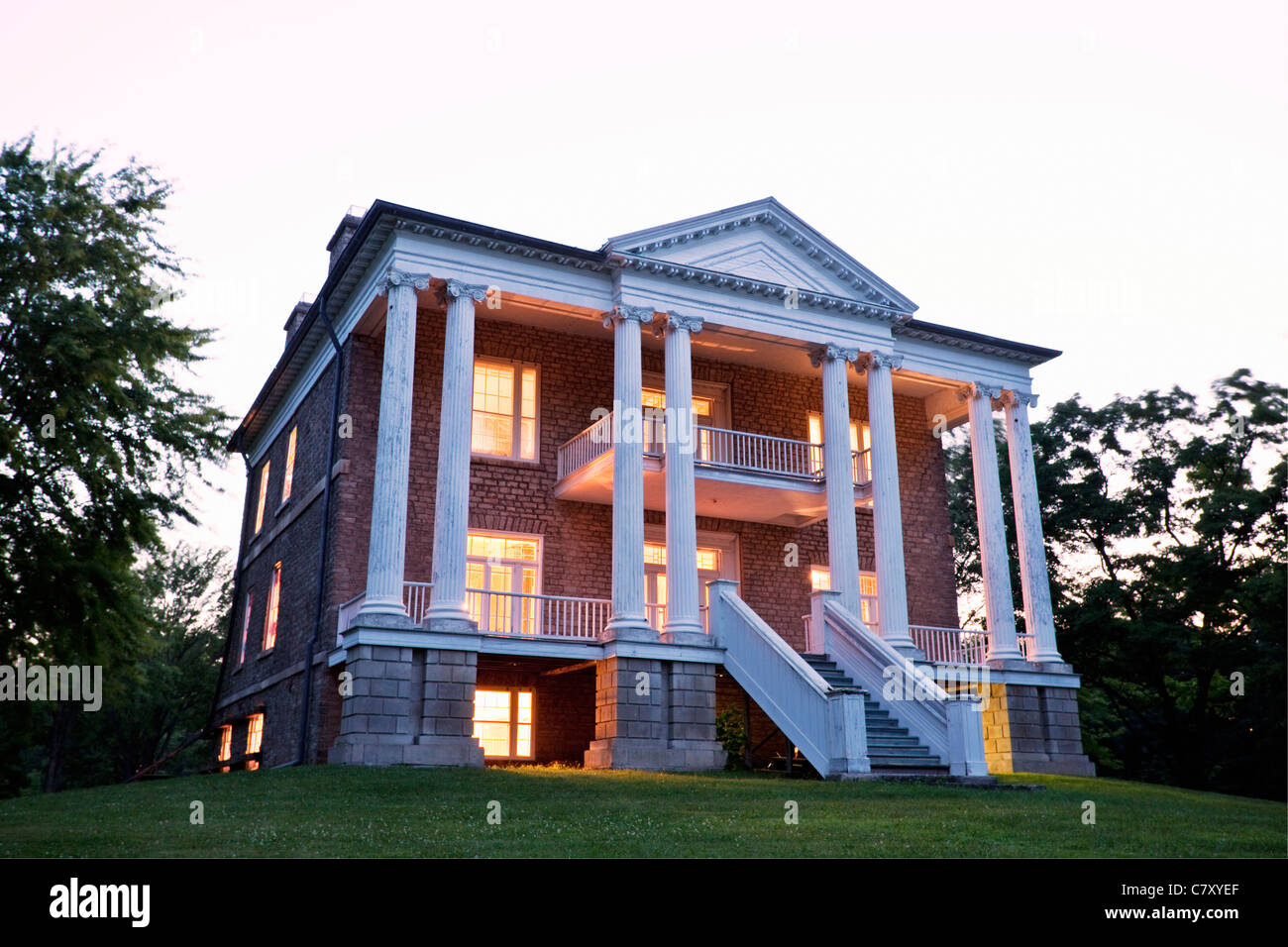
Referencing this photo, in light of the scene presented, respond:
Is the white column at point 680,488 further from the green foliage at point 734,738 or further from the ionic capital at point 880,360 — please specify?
the ionic capital at point 880,360

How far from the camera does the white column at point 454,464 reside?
17.6 m

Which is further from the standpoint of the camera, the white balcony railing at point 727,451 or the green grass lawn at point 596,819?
the white balcony railing at point 727,451

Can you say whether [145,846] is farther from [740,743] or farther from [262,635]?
[262,635]

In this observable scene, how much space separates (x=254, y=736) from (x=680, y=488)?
1194cm

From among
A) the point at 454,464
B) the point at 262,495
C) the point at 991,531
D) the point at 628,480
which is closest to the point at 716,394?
the point at 628,480

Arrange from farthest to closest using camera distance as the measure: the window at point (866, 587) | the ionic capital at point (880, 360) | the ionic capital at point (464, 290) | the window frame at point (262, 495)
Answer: the window frame at point (262, 495) → the window at point (866, 587) → the ionic capital at point (880, 360) → the ionic capital at point (464, 290)

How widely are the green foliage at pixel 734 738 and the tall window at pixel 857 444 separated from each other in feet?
22.5

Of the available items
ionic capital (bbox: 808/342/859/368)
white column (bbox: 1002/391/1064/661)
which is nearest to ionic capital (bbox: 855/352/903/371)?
ionic capital (bbox: 808/342/859/368)

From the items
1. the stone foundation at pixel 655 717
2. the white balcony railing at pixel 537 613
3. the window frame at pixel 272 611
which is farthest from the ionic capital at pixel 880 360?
the window frame at pixel 272 611

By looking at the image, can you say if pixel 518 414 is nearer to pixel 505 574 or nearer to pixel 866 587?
pixel 505 574

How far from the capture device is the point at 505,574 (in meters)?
21.2

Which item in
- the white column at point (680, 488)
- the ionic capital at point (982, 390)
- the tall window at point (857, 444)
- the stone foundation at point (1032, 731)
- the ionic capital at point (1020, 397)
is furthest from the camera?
the ionic capital at point (1020, 397)
